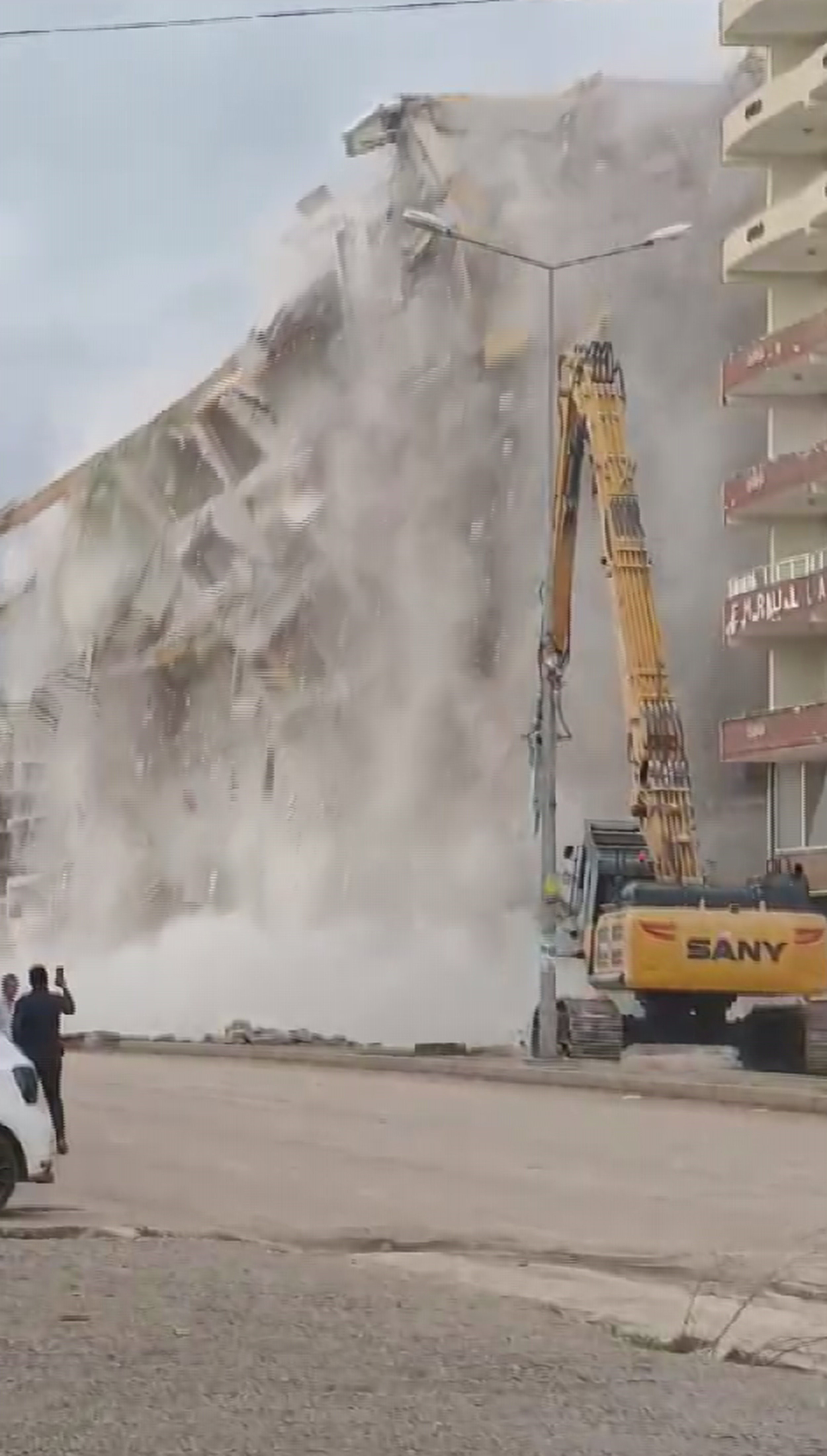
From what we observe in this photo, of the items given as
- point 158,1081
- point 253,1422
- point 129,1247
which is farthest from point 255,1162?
point 158,1081

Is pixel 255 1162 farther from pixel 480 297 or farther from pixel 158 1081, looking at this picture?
pixel 480 297

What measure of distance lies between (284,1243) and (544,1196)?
2905 mm

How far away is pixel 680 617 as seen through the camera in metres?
48.3

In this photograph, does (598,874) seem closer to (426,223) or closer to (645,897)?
(645,897)

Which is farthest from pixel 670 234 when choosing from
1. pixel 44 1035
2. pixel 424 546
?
pixel 424 546

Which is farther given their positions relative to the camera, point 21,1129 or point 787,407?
point 787,407

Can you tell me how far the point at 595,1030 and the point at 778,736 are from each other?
512 inches

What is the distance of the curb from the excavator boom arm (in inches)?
141

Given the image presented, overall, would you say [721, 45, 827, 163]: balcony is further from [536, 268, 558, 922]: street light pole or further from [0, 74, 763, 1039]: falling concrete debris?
[536, 268, 558, 922]: street light pole

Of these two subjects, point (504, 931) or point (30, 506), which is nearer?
point (504, 931)

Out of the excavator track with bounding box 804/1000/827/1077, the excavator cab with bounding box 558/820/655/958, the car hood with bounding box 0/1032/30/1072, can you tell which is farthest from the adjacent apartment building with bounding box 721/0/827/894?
the car hood with bounding box 0/1032/30/1072

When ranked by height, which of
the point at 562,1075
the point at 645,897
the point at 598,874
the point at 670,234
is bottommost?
the point at 562,1075

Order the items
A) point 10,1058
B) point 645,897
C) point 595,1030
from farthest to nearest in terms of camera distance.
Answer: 1. point 595,1030
2. point 645,897
3. point 10,1058

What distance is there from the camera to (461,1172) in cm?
1436
